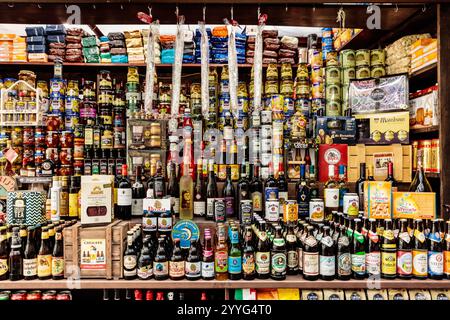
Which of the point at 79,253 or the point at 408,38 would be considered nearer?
the point at 79,253

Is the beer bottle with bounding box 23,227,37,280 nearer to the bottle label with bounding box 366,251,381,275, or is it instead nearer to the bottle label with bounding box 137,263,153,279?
the bottle label with bounding box 137,263,153,279

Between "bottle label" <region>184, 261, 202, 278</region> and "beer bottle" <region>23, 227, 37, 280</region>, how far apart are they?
2.74 ft

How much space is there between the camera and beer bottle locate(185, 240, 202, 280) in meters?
2.07

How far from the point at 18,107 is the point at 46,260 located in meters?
1.68

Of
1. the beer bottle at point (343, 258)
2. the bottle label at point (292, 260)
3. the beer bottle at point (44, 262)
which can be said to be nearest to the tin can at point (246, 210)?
the bottle label at point (292, 260)

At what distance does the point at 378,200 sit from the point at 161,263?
1346mm

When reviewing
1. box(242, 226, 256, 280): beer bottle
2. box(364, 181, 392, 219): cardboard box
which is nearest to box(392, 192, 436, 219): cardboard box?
box(364, 181, 392, 219): cardboard box

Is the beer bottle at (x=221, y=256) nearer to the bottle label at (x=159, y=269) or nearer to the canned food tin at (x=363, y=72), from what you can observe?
the bottle label at (x=159, y=269)

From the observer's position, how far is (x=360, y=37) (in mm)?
3518

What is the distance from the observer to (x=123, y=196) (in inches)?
91.8

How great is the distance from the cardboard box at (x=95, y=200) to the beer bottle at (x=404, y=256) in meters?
1.63

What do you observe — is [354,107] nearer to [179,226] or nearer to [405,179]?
[405,179]

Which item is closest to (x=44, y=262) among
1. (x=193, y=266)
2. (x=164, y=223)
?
(x=164, y=223)
